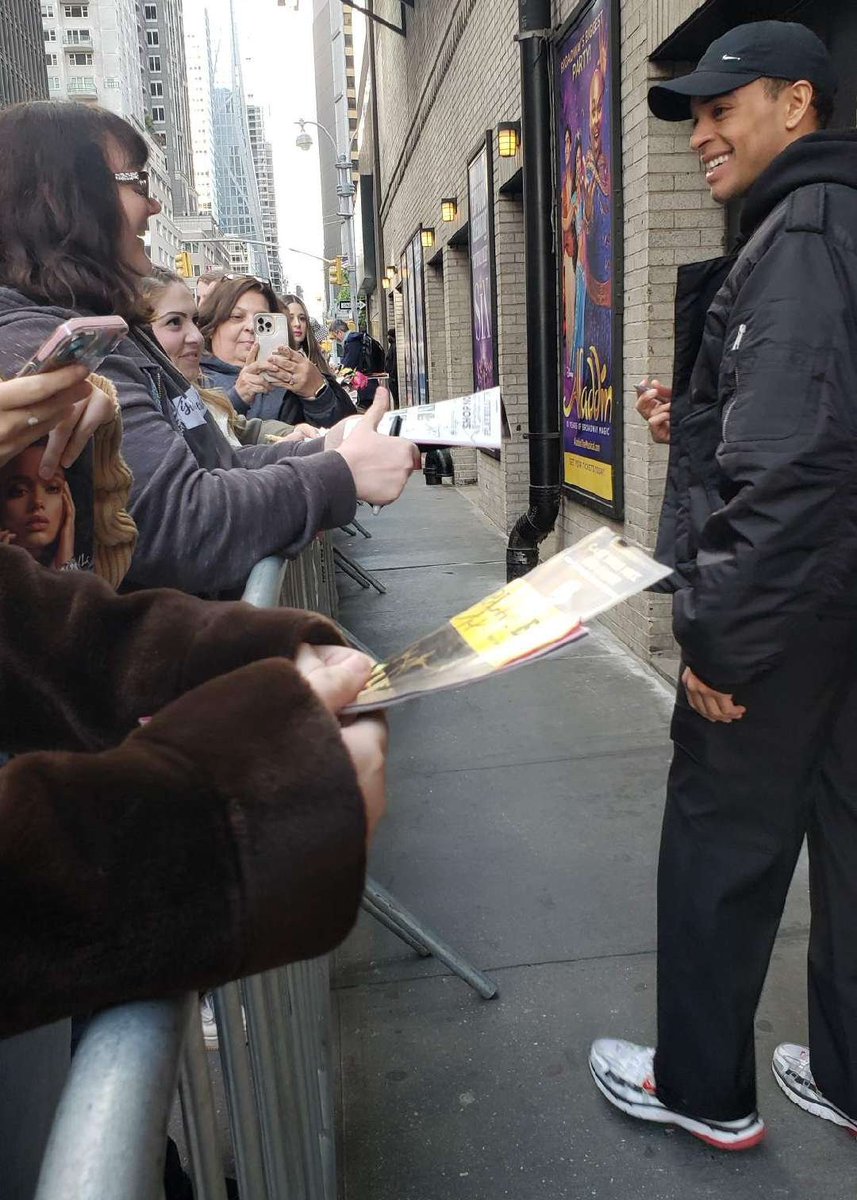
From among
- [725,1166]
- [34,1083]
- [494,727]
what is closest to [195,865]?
[34,1083]

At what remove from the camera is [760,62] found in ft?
6.61

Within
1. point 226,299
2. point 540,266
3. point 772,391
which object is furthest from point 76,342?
point 540,266

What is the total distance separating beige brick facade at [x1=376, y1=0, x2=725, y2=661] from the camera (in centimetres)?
461

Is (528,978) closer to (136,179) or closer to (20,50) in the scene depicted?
(136,179)

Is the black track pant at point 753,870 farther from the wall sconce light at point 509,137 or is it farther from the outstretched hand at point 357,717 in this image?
the wall sconce light at point 509,137

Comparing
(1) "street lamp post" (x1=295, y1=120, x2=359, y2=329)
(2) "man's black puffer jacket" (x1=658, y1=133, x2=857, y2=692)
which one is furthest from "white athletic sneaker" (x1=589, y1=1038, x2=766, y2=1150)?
(1) "street lamp post" (x1=295, y1=120, x2=359, y2=329)

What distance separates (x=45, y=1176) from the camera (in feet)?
1.85

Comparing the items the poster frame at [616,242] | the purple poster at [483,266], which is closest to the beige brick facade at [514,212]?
the poster frame at [616,242]

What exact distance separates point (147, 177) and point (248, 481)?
70 cm

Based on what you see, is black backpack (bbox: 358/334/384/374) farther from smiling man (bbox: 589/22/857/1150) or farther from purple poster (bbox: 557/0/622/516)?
smiling man (bbox: 589/22/857/1150)

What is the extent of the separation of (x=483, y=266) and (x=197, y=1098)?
9.00m

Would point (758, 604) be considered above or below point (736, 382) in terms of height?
below

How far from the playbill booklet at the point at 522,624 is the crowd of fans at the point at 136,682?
59mm

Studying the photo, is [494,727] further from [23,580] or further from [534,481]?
[23,580]
